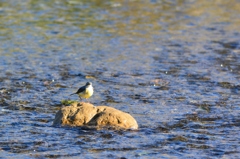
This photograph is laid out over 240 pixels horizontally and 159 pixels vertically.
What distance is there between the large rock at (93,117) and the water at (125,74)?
0.17 m

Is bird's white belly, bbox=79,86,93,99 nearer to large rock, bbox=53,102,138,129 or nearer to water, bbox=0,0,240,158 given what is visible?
water, bbox=0,0,240,158

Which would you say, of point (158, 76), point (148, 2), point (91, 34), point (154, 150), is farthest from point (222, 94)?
point (148, 2)

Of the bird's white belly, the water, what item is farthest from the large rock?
the bird's white belly

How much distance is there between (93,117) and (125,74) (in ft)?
16.1

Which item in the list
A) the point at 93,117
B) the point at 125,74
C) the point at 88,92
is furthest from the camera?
the point at 125,74

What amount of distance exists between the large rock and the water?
0.17 metres

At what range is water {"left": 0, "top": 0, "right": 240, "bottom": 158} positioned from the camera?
10133 mm

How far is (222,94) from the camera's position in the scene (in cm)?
1372

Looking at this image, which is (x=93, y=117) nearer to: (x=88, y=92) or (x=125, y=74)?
(x=88, y=92)

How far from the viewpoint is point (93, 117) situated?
35.7ft

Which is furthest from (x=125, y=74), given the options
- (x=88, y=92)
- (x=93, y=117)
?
(x=93, y=117)

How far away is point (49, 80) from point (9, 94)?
Answer: 164 centimetres

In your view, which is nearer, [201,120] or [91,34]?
[201,120]

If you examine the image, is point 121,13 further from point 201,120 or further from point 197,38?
point 201,120
